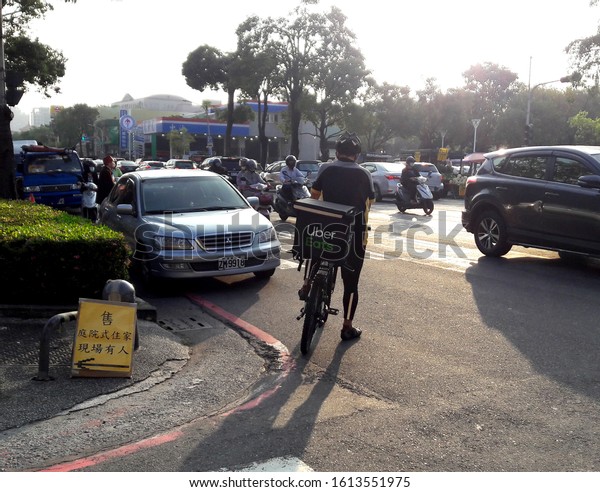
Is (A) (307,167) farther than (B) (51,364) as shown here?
Yes

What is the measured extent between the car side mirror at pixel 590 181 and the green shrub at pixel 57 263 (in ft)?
20.5

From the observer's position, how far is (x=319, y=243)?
6246mm

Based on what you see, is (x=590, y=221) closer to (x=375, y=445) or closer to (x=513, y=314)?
(x=513, y=314)

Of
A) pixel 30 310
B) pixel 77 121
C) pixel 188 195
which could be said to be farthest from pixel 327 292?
pixel 77 121

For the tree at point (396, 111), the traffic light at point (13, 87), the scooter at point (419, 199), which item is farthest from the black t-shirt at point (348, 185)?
the tree at point (396, 111)

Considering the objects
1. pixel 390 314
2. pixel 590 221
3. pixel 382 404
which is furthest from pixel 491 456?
pixel 590 221

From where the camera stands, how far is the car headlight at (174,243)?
29.5 ft

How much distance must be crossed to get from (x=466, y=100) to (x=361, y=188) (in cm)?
6499

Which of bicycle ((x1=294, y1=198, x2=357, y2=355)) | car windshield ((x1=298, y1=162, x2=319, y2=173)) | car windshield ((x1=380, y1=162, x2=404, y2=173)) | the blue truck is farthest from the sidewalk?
car windshield ((x1=298, y1=162, x2=319, y2=173))

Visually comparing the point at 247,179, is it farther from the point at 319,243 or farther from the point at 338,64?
the point at 338,64

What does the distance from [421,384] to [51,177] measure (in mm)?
17062

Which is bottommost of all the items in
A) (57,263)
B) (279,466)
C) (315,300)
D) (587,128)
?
(279,466)

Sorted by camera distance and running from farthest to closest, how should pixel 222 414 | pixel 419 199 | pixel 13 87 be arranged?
pixel 419 199 → pixel 13 87 → pixel 222 414

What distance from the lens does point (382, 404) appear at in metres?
5.05
